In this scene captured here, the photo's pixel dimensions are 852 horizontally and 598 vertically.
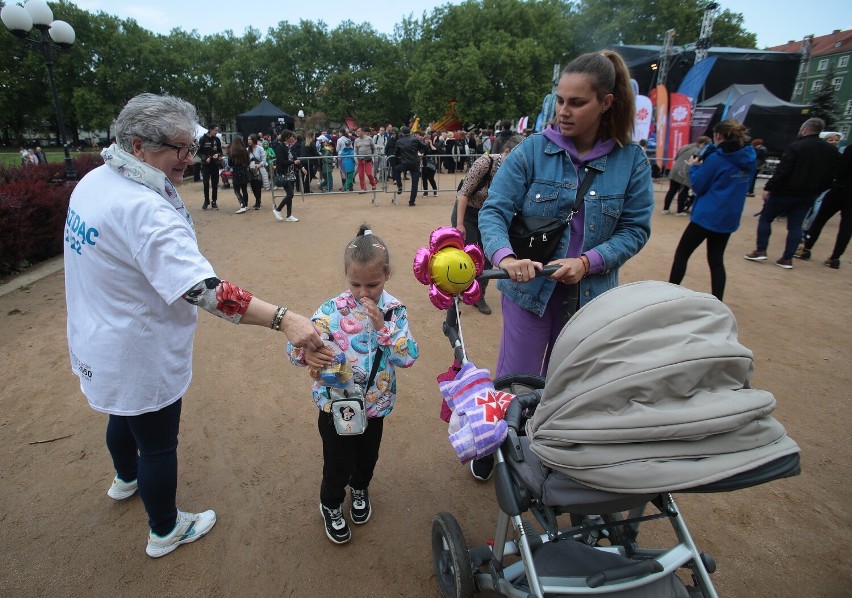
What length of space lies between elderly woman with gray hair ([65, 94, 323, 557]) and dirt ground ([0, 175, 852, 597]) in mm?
632

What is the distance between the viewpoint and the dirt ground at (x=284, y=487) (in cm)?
220

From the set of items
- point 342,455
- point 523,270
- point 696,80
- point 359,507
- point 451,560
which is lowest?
point 359,507

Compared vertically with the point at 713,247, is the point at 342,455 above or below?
below

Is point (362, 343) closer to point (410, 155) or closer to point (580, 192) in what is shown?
point (580, 192)

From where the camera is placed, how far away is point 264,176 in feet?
41.1

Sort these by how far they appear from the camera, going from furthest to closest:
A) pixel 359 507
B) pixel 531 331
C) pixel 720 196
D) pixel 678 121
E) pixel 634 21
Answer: pixel 634 21 → pixel 678 121 → pixel 720 196 → pixel 359 507 → pixel 531 331

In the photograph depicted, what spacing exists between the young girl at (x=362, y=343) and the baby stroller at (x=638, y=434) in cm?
73

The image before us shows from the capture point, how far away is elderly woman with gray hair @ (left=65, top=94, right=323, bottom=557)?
1.61m

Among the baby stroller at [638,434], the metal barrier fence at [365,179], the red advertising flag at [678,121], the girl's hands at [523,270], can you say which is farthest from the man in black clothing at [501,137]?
the red advertising flag at [678,121]

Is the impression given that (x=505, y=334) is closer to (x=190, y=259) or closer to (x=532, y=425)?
(x=532, y=425)

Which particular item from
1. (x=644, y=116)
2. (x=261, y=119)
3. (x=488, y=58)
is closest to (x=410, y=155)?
(x=644, y=116)

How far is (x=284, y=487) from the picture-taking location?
2.72 m

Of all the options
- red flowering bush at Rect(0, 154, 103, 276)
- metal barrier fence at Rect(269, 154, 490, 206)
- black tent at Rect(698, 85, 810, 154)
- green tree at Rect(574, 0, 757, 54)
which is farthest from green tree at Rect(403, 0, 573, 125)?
red flowering bush at Rect(0, 154, 103, 276)

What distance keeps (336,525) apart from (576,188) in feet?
6.87
